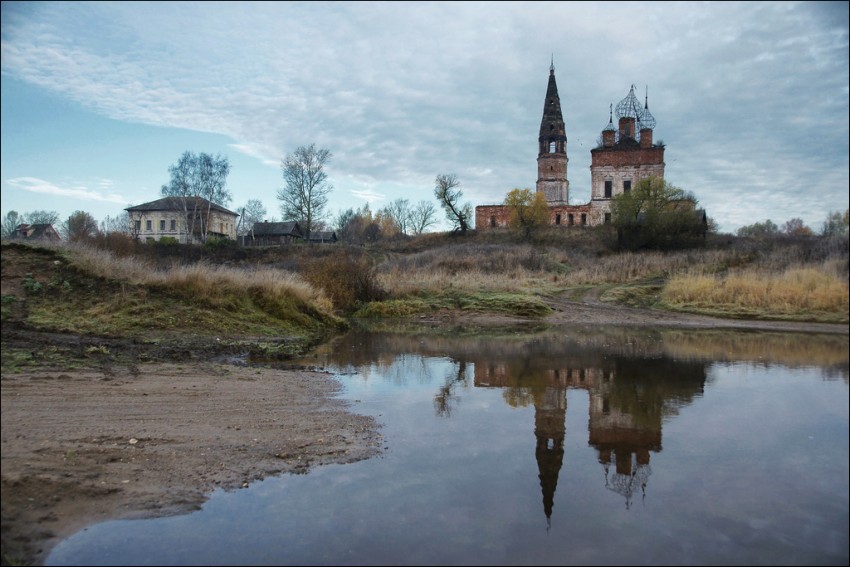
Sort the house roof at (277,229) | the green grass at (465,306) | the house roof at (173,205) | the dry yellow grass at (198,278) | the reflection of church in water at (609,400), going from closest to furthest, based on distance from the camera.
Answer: the reflection of church in water at (609,400)
the dry yellow grass at (198,278)
the green grass at (465,306)
the house roof at (173,205)
the house roof at (277,229)

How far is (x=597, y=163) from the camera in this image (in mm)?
80812

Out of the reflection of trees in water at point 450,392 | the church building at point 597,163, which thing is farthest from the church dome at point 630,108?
the reflection of trees in water at point 450,392

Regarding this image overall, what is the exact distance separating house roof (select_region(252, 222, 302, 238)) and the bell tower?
1527 inches

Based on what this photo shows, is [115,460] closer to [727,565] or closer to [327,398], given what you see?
[327,398]

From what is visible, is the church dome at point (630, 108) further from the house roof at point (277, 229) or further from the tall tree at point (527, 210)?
the house roof at point (277, 229)

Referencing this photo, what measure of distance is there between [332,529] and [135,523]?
1.80m

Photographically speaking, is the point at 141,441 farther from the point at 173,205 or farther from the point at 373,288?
the point at 173,205

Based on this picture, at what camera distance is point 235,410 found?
8.91m

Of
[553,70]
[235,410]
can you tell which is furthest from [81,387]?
[553,70]

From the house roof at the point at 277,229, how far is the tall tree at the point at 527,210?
3471 cm

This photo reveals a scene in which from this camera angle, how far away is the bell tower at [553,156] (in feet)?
274

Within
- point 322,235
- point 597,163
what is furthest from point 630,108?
point 322,235

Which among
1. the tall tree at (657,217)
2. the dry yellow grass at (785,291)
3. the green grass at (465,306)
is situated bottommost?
the green grass at (465,306)

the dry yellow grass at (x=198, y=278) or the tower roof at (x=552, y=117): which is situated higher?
the tower roof at (x=552, y=117)
